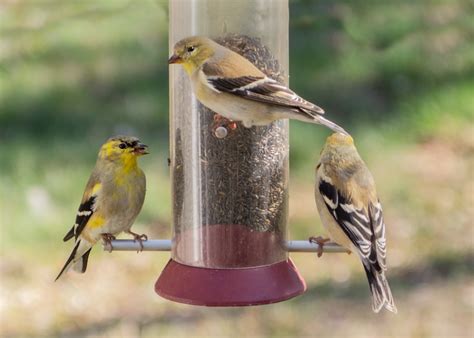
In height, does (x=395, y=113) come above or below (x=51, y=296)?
above

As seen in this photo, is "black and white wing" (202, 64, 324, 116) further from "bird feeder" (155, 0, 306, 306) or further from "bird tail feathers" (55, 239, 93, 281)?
"bird tail feathers" (55, 239, 93, 281)

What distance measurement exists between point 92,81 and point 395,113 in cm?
270

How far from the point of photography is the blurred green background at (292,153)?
6.71 m

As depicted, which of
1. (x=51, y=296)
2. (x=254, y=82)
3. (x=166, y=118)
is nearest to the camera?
(x=254, y=82)

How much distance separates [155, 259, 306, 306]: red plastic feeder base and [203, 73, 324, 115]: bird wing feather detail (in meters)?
0.69

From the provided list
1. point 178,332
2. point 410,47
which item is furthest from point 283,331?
point 410,47

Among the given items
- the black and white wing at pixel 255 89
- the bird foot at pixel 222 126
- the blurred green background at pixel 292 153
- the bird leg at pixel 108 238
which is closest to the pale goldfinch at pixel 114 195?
the bird leg at pixel 108 238

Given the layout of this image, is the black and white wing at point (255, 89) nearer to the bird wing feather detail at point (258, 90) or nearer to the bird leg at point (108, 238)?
the bird wing feather detail at point (258, 90)

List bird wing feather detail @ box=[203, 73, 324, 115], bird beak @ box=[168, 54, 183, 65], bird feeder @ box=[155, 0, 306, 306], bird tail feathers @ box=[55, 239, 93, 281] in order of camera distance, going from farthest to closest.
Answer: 1. bird tail feathers @ box=[55, 239, 93, 281]
2. bird feeder @ box=[155, 0, 306, 306]
3. bird beak @ box=[168, 54, 183, 65]
4. bird wing feather detail @ box=[203, 73, 324, 115]

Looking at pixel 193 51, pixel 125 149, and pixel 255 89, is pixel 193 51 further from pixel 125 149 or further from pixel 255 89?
pixel 125 149

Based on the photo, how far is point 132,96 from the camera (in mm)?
9562

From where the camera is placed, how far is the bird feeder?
14.4 feet

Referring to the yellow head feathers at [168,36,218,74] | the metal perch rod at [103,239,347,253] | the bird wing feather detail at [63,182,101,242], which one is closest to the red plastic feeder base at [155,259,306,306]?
the metal perch rod at [103,239,347,253]

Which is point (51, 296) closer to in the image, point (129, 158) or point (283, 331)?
point (283, 331)
